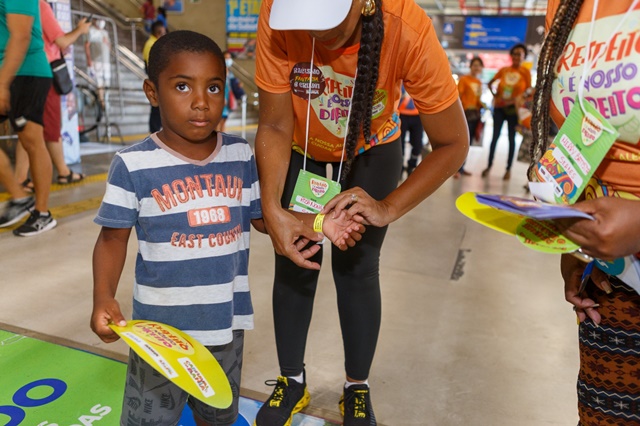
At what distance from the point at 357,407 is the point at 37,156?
254cm

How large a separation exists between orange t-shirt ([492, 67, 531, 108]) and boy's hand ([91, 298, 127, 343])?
5612 millimetres

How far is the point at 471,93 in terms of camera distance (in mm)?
6016

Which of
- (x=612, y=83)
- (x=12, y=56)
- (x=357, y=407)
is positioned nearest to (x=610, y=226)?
(x=612, y=83)

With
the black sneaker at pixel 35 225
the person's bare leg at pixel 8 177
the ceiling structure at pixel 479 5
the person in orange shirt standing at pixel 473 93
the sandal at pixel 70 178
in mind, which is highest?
the ceiling structure at pixel 479 5

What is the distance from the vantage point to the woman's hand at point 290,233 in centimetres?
120

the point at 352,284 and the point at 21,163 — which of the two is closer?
the point at 352,284

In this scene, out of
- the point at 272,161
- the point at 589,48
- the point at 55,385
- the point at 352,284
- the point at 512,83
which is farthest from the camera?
the point at 512,83

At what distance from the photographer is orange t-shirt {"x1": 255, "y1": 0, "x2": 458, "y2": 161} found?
1163 millimetres

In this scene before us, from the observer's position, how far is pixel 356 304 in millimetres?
1465

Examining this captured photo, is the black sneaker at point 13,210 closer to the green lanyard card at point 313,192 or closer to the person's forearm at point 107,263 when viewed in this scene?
the person's forearm at point 107,263

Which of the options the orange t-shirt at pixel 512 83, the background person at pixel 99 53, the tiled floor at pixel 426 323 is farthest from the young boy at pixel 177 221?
the background person at pixel 99 53

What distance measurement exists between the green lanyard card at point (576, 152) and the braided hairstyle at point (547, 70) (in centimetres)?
10

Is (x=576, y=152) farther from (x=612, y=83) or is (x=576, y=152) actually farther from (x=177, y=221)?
(x=177, y=221)

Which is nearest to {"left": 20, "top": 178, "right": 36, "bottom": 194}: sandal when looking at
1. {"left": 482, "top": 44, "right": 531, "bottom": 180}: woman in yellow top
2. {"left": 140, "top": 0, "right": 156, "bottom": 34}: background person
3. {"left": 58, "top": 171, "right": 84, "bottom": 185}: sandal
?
{"left": 58, "top": 171, "right": 84, "bottom": 185}: sandal
